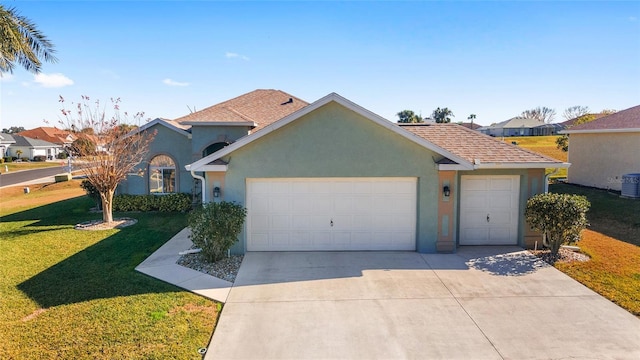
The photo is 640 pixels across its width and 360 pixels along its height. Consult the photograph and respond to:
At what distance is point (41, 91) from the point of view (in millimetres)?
17156

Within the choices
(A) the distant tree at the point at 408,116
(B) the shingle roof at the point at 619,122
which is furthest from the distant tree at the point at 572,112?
(B) the shingle roof at the point at 619,122

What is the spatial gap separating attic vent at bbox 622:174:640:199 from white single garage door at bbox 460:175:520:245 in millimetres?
9788

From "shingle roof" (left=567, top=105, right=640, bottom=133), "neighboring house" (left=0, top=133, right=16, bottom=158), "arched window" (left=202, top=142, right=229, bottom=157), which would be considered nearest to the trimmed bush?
"arched window" (left=202, top=142, right=229, bottom=157)

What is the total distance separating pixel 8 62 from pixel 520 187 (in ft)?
62.3

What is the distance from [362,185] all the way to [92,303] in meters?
7.28

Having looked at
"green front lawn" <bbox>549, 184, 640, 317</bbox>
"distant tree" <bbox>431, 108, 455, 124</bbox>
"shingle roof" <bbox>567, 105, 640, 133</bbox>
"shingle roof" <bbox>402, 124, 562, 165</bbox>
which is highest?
"distant tree" <bbox>431, 108, 455, 124</bbox>

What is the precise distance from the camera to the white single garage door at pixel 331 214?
11.4 m

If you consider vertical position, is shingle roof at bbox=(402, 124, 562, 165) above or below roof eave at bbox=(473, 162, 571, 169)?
above

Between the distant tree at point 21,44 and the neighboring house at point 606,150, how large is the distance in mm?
26735

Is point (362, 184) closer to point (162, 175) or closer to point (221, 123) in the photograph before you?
point (221, 123)

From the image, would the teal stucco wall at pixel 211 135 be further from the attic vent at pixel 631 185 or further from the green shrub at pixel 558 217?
the attic vent at pixel 631 185

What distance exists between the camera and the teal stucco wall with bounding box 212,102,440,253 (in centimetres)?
1093

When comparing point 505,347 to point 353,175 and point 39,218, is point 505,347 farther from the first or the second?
point 39,218

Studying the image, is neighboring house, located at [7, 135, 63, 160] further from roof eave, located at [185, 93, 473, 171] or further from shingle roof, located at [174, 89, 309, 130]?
roof eave, located at [185, 93, 473, 171]
